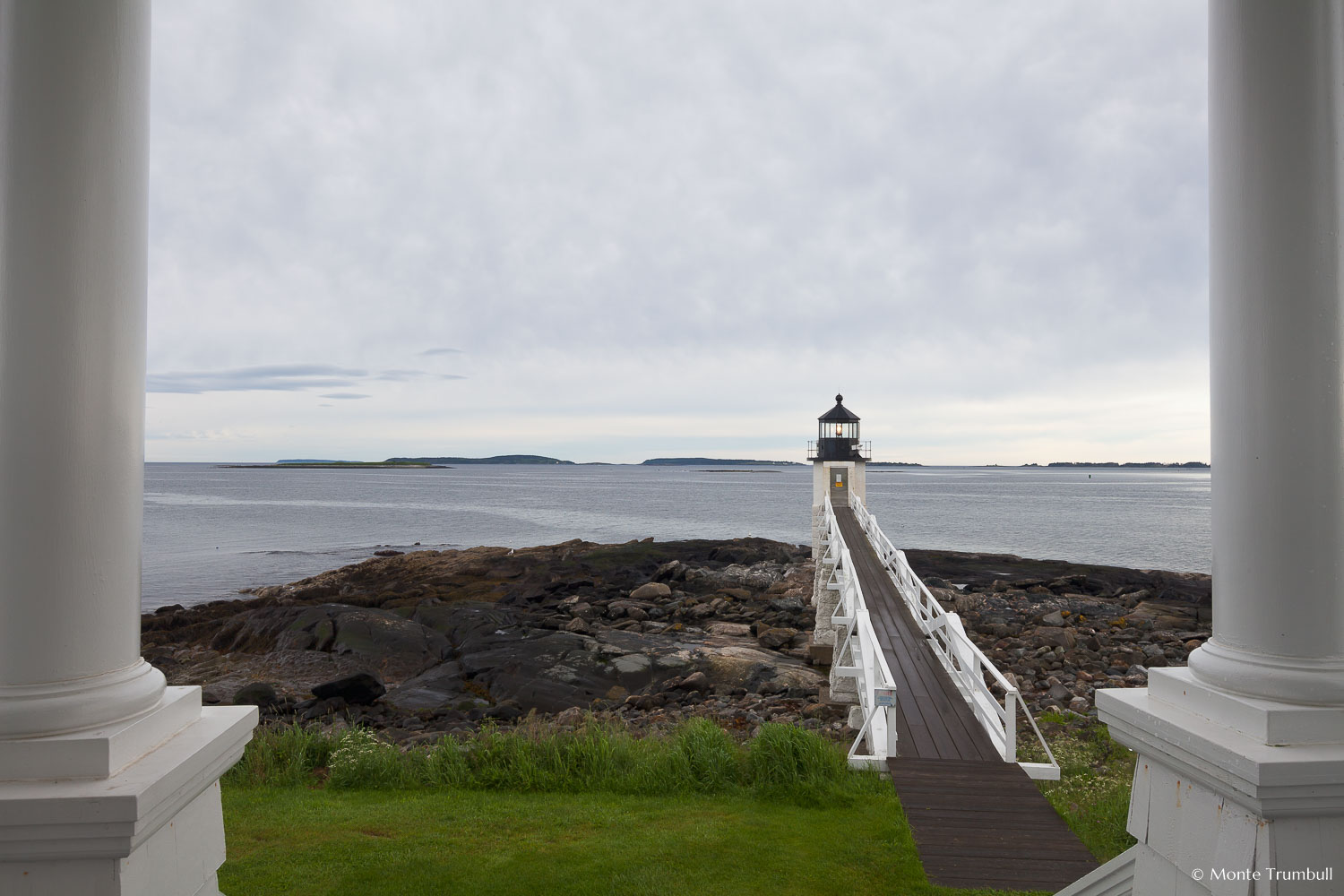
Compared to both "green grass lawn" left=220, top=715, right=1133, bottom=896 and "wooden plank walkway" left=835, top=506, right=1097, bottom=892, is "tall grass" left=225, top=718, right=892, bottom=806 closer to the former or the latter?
"green grass lawn" left=220, top=715, right=1133, bottom=896

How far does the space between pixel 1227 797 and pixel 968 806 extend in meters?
4.01

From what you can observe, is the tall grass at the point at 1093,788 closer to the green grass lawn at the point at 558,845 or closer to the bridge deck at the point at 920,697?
the bridge deck at the point at 920,697

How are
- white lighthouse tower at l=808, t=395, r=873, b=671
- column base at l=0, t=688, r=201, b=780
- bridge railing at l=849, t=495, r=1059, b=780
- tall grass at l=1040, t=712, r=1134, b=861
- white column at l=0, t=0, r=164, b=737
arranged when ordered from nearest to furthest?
column base at l=0, t=688, r=201, b=780 → white column at l=0, t=0, r=164, b=737 → tall grass at l=1040, t=712, r=1134, b=861 → bridge railing at l=849, t=495, r=1059, b=780 → white lighthouse tower at l=808, t=395, r=873, b=671

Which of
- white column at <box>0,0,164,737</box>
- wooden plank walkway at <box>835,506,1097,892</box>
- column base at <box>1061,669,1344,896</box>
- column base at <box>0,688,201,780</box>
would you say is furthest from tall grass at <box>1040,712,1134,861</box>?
white column at <box>0,0,164,737</box>

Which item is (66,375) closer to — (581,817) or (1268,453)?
(1268,453)

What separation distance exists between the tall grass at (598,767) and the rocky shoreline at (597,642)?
4105 millimetres

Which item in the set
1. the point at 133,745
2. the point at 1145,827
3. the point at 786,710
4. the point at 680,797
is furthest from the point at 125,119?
the point at 786,710

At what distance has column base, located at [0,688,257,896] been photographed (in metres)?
1.83

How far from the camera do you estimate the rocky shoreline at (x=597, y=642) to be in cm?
1330

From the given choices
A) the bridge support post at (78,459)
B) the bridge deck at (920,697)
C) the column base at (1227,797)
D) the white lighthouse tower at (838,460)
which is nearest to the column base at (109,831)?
the bridge support post at (78,459)

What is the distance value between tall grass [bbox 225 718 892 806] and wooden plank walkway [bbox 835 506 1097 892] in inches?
20.3

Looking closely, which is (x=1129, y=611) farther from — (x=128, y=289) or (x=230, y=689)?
(x=128, y=289)

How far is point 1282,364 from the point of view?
219 cm

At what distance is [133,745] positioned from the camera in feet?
6.82
